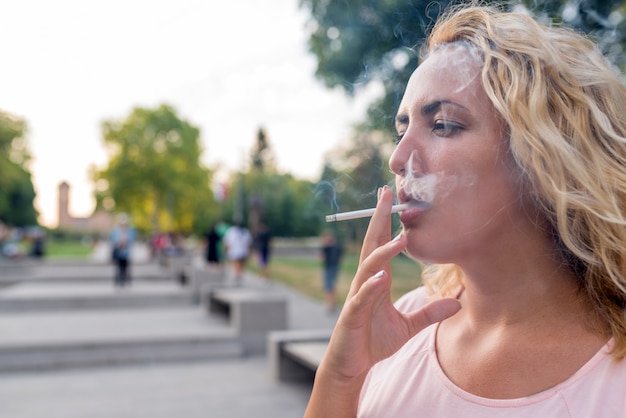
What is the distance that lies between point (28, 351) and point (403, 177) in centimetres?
799

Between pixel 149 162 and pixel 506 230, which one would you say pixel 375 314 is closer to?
pixel 506 230

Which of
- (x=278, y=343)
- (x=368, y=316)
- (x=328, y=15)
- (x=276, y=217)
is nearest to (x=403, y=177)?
(x=368, y=316)

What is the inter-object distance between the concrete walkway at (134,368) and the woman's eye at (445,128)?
16.7 ft

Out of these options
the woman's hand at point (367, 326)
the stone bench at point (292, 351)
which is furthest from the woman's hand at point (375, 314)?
the stone bench at point (292, 351)

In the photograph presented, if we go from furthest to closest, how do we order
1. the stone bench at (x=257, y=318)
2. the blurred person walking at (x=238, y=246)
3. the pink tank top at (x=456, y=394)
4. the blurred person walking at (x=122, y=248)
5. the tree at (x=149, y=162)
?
the tree at (x=149, y=162) → the blurred person walking at (x=238, y=246) → the blurred person walking at (x=122, y=248) → the stone bench at (x=257, y=318) → the pink tank top at (x=456, y=394)

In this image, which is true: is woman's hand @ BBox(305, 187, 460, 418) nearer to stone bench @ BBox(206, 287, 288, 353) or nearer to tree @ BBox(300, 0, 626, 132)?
tree @ BBox(300, 0, 626, 132)

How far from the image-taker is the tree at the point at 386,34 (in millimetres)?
2189

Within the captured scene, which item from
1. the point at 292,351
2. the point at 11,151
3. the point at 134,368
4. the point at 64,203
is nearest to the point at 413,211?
the point at 292,351

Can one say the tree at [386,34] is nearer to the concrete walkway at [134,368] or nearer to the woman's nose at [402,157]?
the woman's nose at [402,157]

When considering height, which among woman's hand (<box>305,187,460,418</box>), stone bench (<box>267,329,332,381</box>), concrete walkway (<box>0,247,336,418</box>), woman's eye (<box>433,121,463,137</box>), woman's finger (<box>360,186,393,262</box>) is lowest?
concrete walkway (<box>0,247,336,418</box>)

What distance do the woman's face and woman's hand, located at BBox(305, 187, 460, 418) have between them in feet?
0.24

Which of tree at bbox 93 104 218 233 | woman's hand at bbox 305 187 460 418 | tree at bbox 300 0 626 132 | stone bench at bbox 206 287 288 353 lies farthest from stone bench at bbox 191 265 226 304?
tree at bbox 93 104 218 233

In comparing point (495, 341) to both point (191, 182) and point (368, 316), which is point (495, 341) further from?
point (191, 182)

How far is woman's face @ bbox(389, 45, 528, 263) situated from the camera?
1.38 m
